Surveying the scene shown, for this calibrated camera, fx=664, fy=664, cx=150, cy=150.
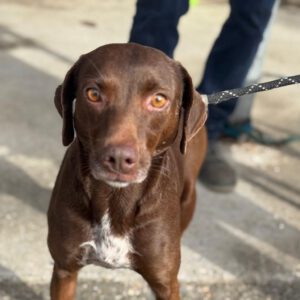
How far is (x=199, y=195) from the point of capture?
4293 mm

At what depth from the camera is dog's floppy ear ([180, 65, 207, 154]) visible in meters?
2.70

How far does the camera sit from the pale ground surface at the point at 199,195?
344 centimetres

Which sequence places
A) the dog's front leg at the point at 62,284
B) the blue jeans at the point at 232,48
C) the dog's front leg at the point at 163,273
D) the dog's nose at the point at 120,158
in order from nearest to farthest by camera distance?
the dog's nose at the point at 120,158 < the dog's front leg at the point at 163,273 < the dog's front leg at the point at 62,284 < the blue jeans at the point at 232,48

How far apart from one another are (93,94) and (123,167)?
31 centimetres

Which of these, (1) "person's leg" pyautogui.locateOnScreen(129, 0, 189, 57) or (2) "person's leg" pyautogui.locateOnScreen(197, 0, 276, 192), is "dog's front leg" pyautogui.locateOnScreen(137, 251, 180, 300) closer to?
(1) "person's leg" pyautogui.locateOnScreen(129, 0, 189, 57)

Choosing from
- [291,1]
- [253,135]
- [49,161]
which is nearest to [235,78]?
[253,135]

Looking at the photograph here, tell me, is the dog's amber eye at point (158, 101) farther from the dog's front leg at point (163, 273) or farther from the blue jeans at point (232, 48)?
the blue jeans at point (232, 48)

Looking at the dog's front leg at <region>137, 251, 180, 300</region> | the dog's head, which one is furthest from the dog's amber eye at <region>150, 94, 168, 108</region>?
the dog's front leg at <region>137, 251, 180, 300</region>

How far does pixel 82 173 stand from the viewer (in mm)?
2721

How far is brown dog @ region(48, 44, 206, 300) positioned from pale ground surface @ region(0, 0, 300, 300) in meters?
0.56

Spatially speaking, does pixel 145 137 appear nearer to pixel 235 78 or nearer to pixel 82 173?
pixel 82 173

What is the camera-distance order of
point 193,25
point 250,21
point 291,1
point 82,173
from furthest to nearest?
point 291,1
point 193,25
point 250,21
point 82,173

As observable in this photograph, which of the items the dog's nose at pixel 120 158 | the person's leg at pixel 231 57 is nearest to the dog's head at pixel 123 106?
the dog's nose at pixel 120 158

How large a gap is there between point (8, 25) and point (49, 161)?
3.00 meters
